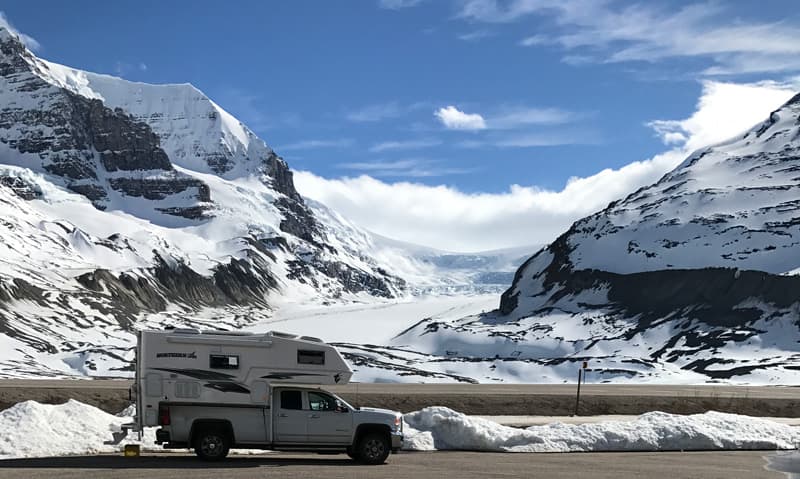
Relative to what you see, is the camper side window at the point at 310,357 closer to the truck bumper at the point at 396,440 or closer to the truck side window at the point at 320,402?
the truck side window at the point at 320,402

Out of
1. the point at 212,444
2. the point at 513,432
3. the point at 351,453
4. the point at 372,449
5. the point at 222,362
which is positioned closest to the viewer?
the point at 212,444

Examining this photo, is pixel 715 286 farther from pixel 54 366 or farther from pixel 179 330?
pixel 179 330

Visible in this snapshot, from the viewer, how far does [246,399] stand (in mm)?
26797

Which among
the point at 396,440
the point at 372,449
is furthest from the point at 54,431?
the point at 396,440

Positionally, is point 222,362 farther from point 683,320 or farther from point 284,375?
point 683,320

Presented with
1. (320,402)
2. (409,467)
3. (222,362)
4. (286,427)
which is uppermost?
(222,362)

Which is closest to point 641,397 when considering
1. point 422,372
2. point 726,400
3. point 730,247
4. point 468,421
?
point 726,400

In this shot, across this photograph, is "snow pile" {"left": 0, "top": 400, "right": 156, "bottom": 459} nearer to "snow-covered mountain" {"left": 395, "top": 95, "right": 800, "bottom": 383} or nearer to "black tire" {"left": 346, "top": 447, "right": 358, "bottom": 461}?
"black tire" {"left": 346, "top": 447, "right": 358, "bottom": 461}

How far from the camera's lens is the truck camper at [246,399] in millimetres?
26469

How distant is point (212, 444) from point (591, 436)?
13.2m

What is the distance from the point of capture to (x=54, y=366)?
15412 cm

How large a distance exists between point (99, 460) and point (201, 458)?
2.74m

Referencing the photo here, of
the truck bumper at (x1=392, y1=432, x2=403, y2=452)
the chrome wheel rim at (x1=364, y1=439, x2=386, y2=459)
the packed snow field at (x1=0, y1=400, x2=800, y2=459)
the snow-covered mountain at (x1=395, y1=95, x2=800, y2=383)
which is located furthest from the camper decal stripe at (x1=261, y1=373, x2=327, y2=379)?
the snow-covered mountain at (x1=395, y1=95, x2=800, y2=383)

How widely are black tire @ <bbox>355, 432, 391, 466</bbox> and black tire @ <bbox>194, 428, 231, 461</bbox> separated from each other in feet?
11.6
